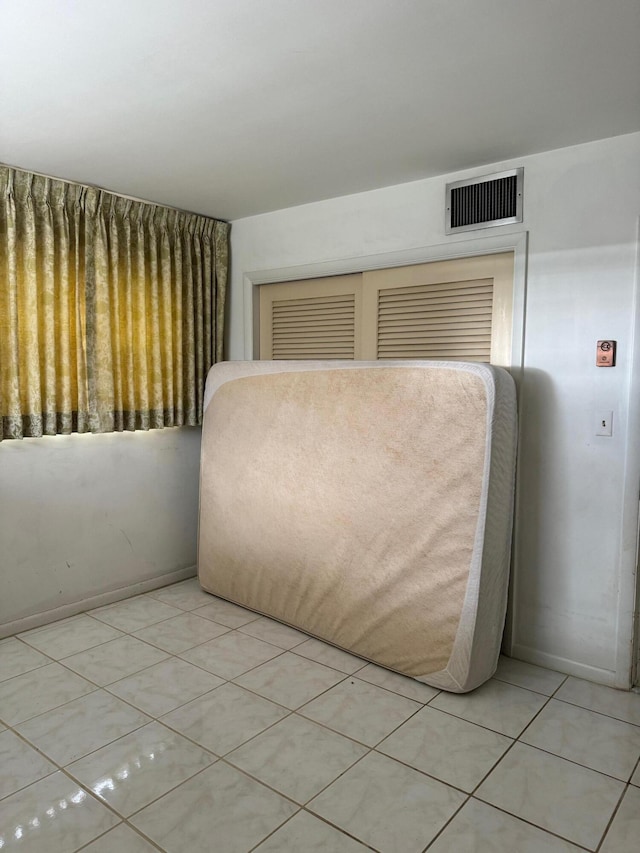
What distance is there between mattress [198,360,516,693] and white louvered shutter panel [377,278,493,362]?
19.7 inches

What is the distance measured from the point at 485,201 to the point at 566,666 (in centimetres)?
224

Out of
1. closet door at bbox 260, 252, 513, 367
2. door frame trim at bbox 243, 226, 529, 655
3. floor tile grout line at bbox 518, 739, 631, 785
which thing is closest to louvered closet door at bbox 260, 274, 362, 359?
closet door at bbox 260, 252, 513, 367

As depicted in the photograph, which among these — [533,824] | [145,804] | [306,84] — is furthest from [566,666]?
[306,84]

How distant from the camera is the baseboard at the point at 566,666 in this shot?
2705 mm

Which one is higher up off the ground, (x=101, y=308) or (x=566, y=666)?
(x=101, y=308)

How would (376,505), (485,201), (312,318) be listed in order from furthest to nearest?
(312,318) < (485,201) < (376,505)

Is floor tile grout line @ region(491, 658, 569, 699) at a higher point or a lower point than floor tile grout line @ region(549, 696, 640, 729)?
lower

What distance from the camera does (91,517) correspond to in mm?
3541

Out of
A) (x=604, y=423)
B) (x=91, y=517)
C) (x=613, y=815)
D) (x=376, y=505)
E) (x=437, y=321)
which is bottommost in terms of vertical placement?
(x=613, y=815)

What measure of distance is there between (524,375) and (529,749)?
1577 millimetres

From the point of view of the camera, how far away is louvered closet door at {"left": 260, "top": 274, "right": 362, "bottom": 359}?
11.9 ft

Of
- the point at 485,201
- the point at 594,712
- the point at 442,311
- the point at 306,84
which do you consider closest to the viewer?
the point at 306,84

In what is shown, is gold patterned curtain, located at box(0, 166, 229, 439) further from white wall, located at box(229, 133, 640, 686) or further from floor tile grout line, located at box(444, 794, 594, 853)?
floor tile grout line, located at box(444, 794, 594, 853)

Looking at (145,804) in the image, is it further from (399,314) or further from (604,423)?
(399,314)
